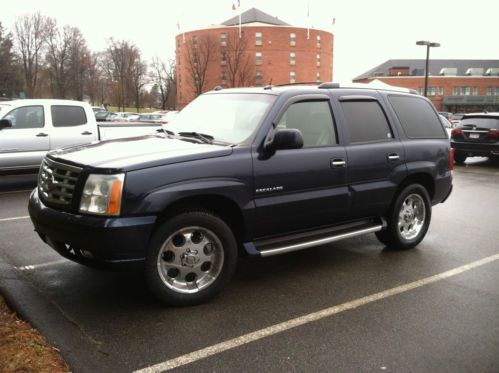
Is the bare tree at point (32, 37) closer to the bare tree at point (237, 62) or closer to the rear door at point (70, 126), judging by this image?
the bare tree at point (237, 62)

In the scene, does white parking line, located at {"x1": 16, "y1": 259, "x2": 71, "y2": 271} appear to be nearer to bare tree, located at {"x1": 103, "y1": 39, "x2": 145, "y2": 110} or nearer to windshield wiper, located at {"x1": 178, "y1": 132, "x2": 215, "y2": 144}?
windshield wiper, located at {"x1": 178, "y1": 132, "x2": 215, "y2": 144}

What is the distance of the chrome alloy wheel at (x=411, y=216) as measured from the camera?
19.5 feet

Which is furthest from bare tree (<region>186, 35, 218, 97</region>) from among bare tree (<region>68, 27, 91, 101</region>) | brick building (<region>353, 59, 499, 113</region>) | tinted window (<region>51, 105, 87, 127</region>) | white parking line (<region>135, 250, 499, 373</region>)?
white parking line (<region>135, 250, 499, 373</region>)

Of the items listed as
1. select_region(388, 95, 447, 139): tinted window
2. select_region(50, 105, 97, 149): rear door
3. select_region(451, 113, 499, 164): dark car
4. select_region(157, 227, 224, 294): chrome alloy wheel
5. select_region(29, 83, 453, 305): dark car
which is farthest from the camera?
select_region(451, 113, 499, 164): dark car

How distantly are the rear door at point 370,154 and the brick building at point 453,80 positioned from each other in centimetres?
9697

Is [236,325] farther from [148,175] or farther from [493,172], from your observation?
[493,172]

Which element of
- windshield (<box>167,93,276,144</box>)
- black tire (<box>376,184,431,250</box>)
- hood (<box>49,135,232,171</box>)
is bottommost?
black tire (<box>376,184,431,250</box>)

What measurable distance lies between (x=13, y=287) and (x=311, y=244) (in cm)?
281

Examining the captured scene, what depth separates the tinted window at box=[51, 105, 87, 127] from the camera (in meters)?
10.8

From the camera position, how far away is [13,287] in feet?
15.0

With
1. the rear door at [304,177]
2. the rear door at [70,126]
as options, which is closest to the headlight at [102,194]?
the rear door at [304,177]

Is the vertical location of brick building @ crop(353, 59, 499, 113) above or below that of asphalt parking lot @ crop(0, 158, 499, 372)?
above

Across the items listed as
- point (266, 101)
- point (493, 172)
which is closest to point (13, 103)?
point (266, 101)

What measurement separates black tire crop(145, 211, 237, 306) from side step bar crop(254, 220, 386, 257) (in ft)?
1.21
